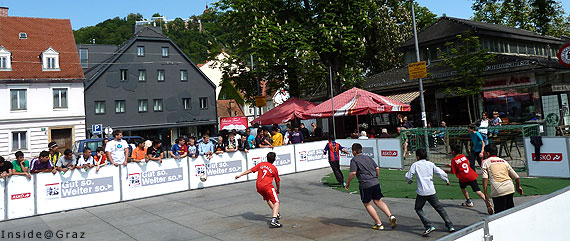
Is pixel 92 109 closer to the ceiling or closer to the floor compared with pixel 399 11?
closer to the floor

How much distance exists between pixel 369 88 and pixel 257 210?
65.7 ft

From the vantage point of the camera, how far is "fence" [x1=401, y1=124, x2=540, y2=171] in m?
12.8

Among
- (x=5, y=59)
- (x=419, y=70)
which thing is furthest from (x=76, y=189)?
(x=5, y=59)

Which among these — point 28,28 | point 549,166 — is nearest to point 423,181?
point 549,166

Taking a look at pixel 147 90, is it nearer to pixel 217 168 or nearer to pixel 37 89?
pixel 37 89

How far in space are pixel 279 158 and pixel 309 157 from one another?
1706 millimetres

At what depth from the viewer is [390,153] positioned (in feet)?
52.4

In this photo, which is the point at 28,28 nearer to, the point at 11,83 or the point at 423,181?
the point at 11,83

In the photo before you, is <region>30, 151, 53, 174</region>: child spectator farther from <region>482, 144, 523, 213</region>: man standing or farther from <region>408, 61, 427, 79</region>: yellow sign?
<region>408, 61, 427, 79</region>: yellow sign

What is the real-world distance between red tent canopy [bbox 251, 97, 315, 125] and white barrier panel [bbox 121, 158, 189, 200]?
7121 millimetres

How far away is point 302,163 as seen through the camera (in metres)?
17.0

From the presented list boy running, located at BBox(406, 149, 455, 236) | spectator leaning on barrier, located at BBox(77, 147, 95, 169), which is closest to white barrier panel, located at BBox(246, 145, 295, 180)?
spectator leaning on barrier, located at BBox(77, 147, 95, 169)

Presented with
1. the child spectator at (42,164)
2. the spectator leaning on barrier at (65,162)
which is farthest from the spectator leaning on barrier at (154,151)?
the child spectator at (42,164)

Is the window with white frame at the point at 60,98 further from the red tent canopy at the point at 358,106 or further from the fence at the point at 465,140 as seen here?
the fence at the point at 465,140
